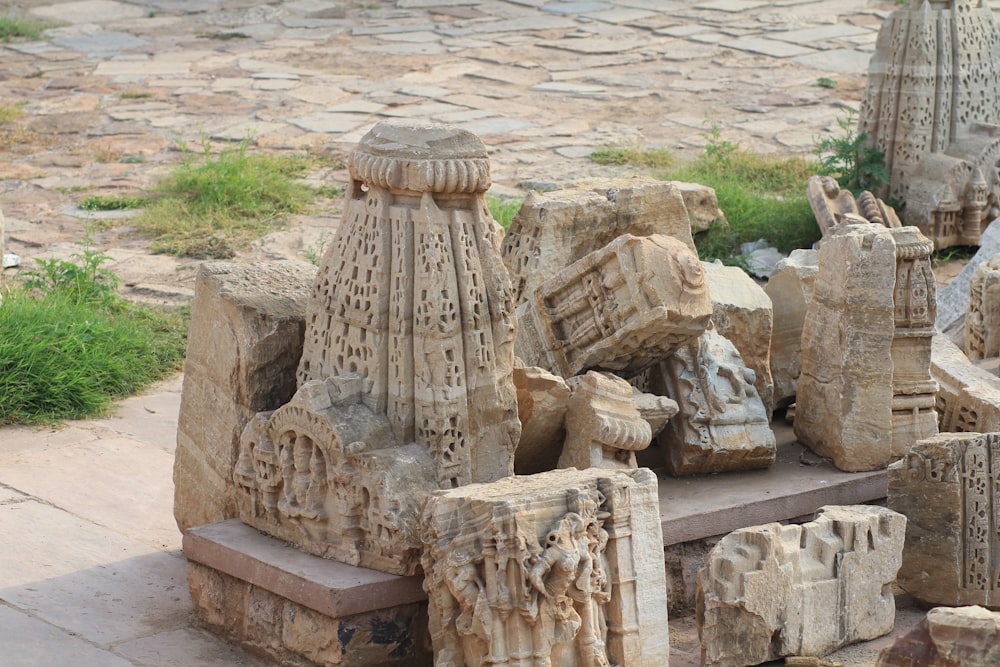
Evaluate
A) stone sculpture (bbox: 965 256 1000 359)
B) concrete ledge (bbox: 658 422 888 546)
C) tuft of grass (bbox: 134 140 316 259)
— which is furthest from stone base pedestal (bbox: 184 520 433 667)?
tuft of grass (bbox: 134 140 316 259)

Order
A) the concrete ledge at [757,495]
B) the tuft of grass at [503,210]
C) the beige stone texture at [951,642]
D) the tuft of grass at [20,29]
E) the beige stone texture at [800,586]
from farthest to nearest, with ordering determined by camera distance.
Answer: the tuft of grass at [20,29], the tuft of grass at [503,210], the concrete ledge at [757,495], the beige stone texture at [800,586], the beige stone texture at [951,642]

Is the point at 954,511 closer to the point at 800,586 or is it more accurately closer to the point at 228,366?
the point at 800,586

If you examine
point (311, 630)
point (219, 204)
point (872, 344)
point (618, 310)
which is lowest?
point (311, 630)

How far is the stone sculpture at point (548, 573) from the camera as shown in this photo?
3693mm

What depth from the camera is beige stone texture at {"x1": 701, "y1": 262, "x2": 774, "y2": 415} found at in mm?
5230

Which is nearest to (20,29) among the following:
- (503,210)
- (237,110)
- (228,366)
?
(237,110)

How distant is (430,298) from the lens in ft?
13.4

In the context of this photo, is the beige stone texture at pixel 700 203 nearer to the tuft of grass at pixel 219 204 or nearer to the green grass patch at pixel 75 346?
the green grass patch at pixel 75 346

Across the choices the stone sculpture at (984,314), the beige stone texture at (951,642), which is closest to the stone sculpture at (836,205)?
the stone sculpture at (984,314)

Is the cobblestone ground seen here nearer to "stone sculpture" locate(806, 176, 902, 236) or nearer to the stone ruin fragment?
"stone sculpture" locate(806, 176, 902, 236)

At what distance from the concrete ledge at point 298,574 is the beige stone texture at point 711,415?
1222 millimetres

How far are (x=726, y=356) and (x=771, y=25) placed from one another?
1154 centimetres

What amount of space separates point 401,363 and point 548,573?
770 mm

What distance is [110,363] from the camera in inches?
265
